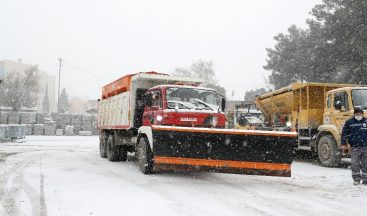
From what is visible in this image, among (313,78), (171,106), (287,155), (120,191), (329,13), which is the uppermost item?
(329,13)

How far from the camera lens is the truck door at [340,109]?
1230 centimetres

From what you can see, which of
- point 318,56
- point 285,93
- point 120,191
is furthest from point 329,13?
point 120,191

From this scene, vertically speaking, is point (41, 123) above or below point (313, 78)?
below

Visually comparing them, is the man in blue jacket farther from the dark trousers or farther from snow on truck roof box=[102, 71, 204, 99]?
snow on truck roof box=[102, 71, 204, 99]

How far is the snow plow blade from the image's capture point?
8.95m

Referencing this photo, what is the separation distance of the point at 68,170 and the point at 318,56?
88.3 ft

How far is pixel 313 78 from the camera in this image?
1383 inches

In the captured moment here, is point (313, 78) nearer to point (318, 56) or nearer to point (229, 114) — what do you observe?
point (318, 56)

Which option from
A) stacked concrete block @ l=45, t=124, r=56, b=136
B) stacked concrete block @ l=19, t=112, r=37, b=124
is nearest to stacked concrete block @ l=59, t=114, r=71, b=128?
stacked concrete block @ l=45, t=124, r=56, b=136

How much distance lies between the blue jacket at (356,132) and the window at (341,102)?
A: 2.39 metres

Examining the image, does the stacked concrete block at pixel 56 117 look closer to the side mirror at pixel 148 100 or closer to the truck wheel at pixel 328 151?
the side mirror at pixel 148 100

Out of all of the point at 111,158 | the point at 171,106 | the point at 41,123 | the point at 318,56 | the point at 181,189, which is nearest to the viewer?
the point at 181,189

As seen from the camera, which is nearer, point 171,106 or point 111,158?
point 171,106

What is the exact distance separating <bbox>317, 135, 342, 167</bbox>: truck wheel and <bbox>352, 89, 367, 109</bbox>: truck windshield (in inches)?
54.6
